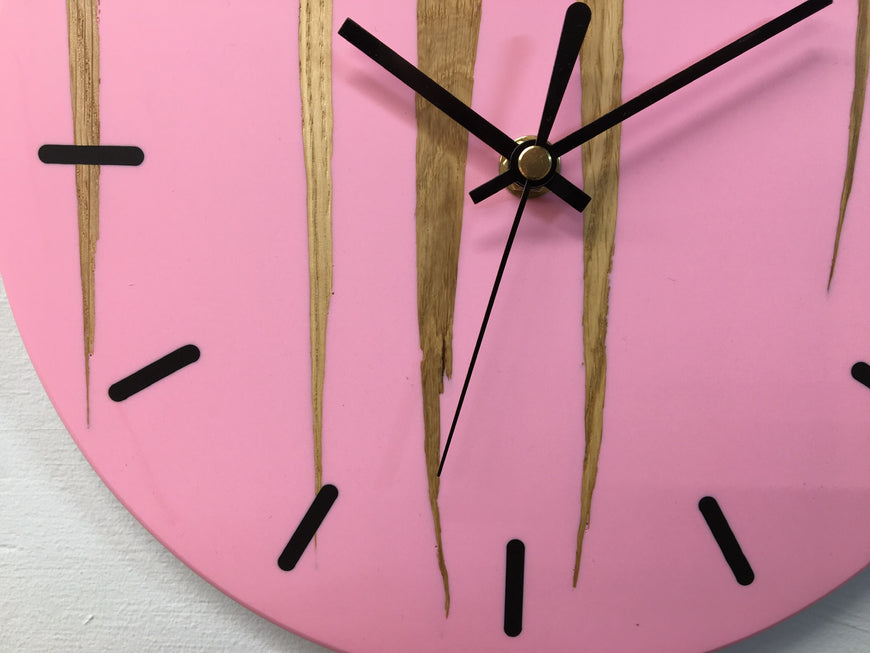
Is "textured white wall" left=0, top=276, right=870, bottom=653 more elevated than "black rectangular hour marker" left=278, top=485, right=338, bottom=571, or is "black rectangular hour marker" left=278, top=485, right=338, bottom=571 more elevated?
"black rectangular hour marker" left=278, top=485, right=338, bottom=571

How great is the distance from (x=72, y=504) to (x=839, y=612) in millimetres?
693

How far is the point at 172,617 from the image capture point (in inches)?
24.8

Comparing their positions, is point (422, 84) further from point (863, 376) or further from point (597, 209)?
point (863, 376)

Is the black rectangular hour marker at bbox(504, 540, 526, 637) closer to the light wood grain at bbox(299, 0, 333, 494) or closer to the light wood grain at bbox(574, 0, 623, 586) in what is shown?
the light wood grain at bbox(574, 0, 623, 586)

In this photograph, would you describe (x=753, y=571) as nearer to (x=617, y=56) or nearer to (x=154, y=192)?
(x=617, y=56)

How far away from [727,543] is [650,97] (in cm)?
35

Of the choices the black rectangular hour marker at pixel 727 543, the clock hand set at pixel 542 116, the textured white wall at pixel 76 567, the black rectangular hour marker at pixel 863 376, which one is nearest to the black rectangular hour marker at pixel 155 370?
the textured white wall at pixel 76 567

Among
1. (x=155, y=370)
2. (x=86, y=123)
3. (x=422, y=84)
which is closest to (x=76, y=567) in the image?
(x=155, y=370)

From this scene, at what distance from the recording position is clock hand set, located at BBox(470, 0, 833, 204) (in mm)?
505

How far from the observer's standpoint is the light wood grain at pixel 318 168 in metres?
0.54

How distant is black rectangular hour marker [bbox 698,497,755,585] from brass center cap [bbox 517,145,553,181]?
0.29 meters

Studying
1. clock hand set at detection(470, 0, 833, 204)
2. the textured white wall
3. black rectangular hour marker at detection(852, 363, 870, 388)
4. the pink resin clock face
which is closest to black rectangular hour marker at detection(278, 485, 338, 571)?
the pink resin clock face

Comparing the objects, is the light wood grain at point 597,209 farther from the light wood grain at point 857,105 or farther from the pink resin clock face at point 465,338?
the light wood grain at point 857,105

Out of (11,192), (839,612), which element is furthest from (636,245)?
(11,192)
